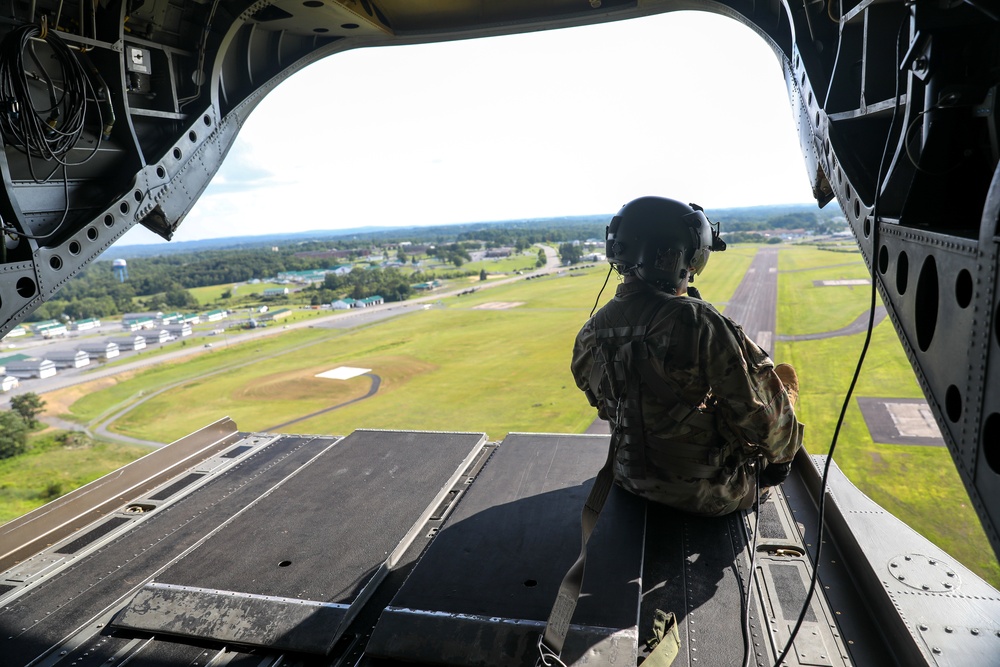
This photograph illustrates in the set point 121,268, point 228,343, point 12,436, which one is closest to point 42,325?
point 228,343

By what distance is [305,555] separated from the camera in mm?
2566

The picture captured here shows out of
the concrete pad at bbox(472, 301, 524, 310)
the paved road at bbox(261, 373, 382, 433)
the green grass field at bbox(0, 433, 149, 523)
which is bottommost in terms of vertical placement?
the green grass field at bbox(0, 433, 149, 523)

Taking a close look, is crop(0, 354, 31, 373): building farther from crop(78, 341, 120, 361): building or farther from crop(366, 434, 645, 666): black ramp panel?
crop(366, 434, 645, 666): black ramp panel

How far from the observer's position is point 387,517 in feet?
9.56

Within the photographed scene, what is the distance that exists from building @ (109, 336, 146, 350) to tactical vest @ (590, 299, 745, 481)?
99.1 feet

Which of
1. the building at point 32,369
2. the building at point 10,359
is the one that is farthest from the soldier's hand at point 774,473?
the building at point 10,359

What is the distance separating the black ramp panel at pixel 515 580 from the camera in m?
1.91

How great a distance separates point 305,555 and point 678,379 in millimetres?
1769

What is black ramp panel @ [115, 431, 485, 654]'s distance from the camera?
2139mm

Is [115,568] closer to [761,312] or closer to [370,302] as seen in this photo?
[761,312]

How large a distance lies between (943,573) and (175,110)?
4.75 meters

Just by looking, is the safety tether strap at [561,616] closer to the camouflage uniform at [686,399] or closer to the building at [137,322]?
the camouflage uniform at [686,399]

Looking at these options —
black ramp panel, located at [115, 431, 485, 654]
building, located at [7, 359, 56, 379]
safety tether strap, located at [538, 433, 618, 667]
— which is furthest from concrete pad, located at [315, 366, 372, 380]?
safety tether strap, located at [538, 433, 618, 667]

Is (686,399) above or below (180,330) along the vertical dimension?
above
